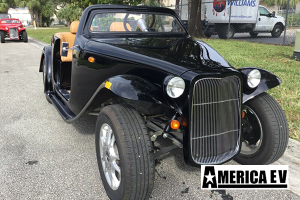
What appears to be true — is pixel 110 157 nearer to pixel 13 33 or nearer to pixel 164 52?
pixel 164 52

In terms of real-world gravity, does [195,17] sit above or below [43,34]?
above

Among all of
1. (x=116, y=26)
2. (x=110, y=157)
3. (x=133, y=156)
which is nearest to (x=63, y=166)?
(x=110, y=157)

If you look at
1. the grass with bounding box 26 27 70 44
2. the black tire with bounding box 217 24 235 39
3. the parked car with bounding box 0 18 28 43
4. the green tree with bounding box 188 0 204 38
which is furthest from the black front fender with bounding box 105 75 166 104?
the parked car with bounding box 0 18 28 43

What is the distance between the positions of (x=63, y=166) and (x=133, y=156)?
1185 millimetres

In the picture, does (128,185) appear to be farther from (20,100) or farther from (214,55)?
(20,100)

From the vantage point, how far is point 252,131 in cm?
283

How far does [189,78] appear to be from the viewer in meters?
2.16

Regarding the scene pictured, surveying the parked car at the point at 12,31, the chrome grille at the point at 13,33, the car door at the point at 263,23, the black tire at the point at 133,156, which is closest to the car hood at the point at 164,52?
the black tire at the point at 133,156

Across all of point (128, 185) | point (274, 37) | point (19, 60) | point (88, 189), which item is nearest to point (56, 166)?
point (88, 189)

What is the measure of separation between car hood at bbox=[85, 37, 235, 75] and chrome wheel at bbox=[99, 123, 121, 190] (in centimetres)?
69

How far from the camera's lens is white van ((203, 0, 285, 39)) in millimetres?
15938

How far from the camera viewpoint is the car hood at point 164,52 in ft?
7.79

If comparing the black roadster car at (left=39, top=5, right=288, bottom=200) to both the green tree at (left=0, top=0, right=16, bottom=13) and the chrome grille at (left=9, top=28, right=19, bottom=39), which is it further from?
the green tree at (left=0, top=0, right=16, bottom=13)

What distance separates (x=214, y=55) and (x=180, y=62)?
0.55 m
